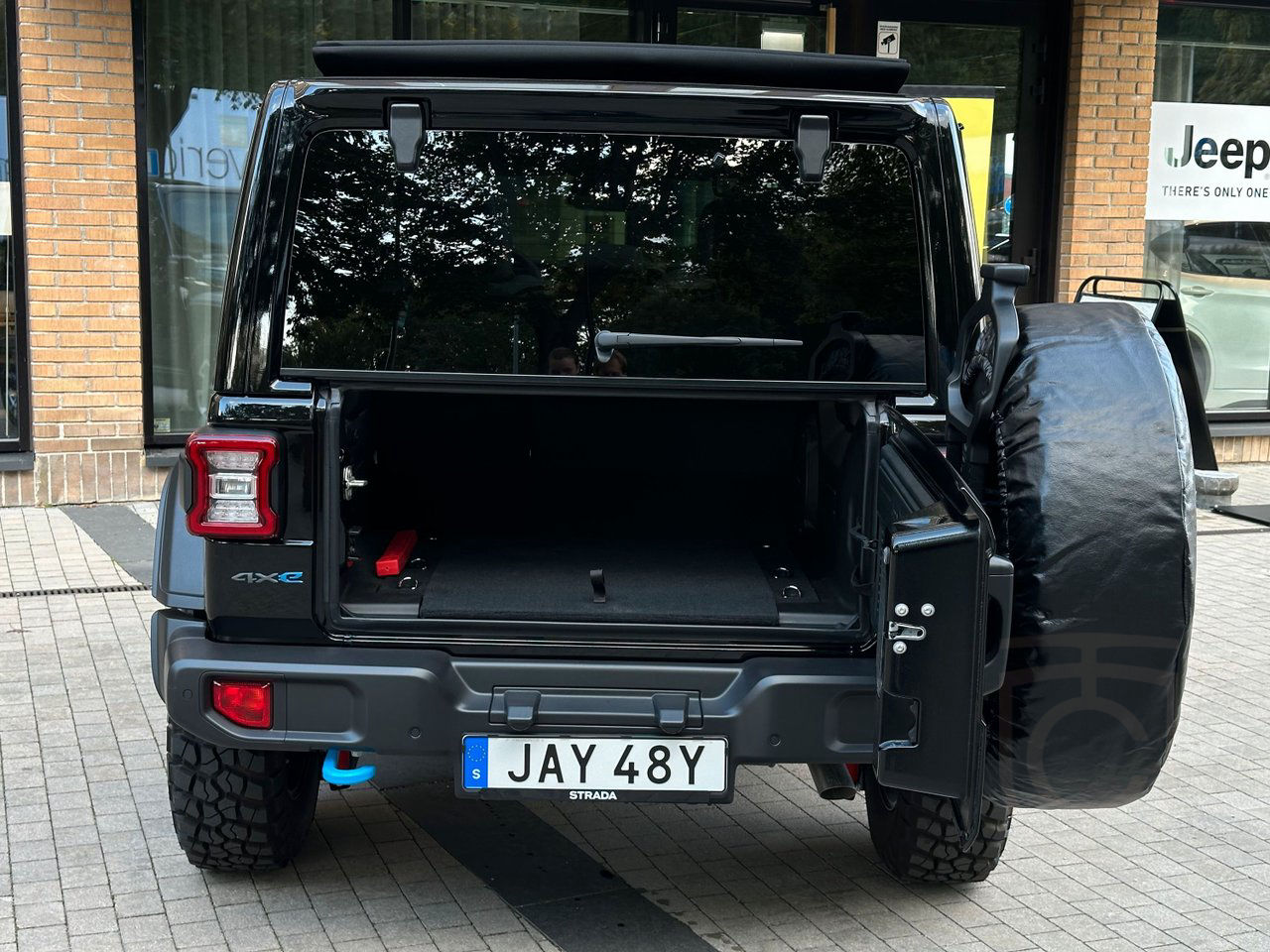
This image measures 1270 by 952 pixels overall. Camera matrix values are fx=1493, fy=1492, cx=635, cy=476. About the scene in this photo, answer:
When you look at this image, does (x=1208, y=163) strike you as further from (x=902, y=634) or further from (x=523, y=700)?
(x=523, y=700)

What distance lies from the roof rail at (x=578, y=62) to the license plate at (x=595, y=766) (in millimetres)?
1491

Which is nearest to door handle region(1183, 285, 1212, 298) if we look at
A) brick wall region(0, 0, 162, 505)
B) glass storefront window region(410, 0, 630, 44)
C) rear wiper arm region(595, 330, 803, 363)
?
glass storefront window region(410, 0, 630, 44)

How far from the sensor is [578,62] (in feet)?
11.1

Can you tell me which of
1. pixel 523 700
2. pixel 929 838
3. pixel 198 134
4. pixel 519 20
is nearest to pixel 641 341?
pixel 523 700

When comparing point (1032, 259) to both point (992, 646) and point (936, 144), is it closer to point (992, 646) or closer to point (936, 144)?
point (936, 144)

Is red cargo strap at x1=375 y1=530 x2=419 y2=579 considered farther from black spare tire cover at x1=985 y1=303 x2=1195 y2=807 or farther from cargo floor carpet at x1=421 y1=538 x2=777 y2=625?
black spare tire cover at x1=985 y1=303 x2=1195 y2=807

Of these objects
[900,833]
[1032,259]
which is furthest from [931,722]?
[1032,259]

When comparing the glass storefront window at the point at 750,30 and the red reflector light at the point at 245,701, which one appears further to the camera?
the glass storefront window at the point at 750,30

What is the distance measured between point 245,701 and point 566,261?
1.21m

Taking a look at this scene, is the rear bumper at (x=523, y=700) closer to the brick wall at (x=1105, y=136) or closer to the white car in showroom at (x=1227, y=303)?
the brick wall at (x=1105, y=136)

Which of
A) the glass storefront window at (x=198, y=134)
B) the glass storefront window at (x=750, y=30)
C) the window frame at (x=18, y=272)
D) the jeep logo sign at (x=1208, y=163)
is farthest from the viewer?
the jeep logo sign at (x=1208, y=163)

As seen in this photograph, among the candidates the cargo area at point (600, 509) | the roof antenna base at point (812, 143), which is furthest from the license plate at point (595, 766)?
the roof antenna base at point (812, 143)

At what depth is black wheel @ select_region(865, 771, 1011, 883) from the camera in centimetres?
366

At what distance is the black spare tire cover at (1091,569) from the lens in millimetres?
2867
